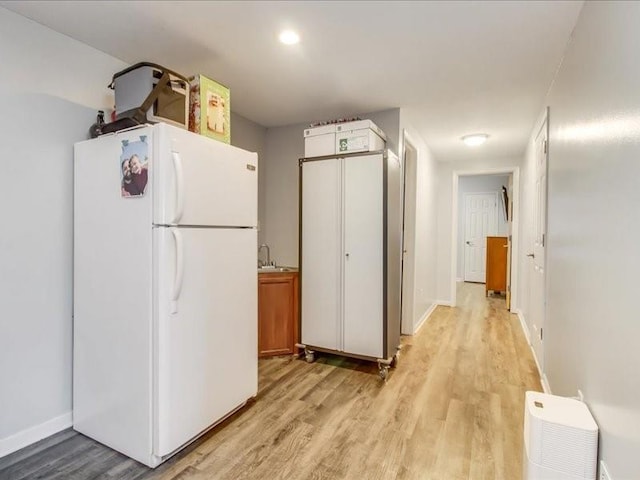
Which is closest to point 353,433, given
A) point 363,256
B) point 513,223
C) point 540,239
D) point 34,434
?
point 363,256

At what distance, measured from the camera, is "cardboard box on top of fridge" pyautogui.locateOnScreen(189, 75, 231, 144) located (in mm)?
2051

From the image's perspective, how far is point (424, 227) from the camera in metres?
4.59

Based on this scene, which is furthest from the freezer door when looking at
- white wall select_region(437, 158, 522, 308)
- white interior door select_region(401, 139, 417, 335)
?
white wall select_region(437, 158, 522, 308)

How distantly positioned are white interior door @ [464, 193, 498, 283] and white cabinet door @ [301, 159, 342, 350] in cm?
604

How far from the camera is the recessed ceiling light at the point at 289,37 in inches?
78.4

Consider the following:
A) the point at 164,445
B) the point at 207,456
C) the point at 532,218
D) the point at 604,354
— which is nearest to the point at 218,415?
the point at 207,456

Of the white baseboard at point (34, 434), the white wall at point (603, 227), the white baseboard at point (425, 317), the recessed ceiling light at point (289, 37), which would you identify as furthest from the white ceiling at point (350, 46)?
the white baseboard at point (425, 317)

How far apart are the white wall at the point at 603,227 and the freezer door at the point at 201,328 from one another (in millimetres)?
1836

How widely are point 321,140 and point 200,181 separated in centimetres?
150

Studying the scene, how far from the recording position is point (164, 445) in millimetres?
1677

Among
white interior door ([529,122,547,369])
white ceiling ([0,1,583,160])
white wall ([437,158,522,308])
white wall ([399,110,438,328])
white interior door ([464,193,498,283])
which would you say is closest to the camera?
white ceiling ([0,1,583,160])

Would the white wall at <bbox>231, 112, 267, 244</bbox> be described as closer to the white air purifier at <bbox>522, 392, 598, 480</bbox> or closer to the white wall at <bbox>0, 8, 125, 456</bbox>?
the white wall at <bbox>0, 8, 125, 456</bbox>

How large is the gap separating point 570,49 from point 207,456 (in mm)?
3098

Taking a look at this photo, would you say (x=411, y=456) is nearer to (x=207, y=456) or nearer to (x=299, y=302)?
(x=207, y=456)
